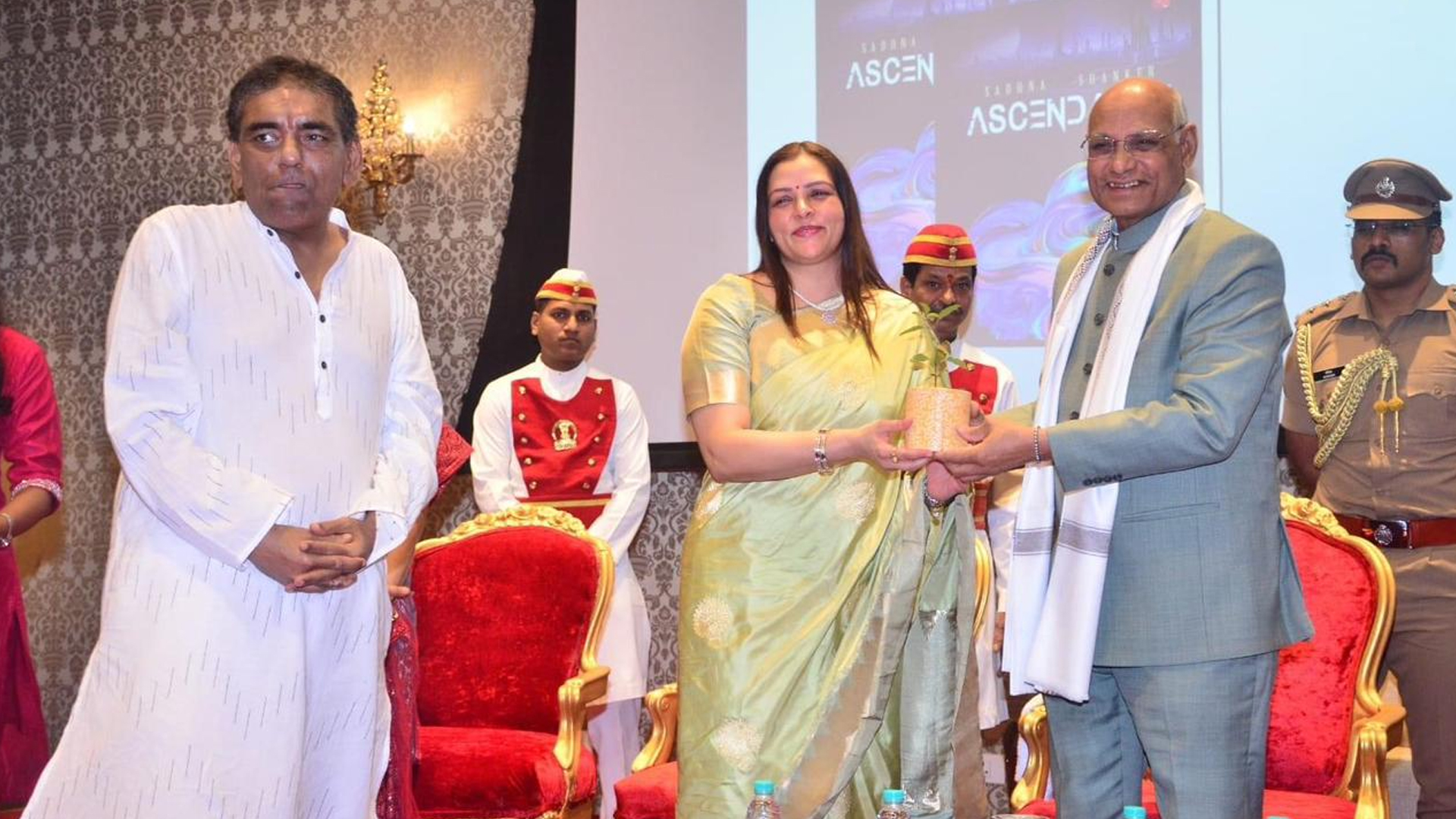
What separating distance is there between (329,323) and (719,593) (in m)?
0.98

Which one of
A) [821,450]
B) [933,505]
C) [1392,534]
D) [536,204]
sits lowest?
[1392,534]

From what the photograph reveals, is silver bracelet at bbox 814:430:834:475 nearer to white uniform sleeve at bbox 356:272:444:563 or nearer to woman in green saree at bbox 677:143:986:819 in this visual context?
woman in green saree at bbox 677:143:986:819

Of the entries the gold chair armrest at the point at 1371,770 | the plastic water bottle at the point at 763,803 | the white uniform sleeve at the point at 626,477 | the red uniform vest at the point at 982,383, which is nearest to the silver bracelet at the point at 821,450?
the plastic water bottle at the point at 763,803

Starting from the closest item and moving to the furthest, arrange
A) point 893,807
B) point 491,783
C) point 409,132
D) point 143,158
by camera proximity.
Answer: point 893,807 → point 491,783 → point 409,132 → point 143,158

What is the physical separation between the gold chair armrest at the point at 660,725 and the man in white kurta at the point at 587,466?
1.56 m

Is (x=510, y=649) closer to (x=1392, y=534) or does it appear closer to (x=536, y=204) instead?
(x=1392, y=534)

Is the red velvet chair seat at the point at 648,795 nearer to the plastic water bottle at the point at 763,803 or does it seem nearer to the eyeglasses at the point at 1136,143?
the plastic water bottle at the point at 763,803

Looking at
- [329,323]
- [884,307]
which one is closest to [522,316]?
[884,307]

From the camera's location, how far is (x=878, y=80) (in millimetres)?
5844

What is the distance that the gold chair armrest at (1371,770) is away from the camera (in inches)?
113

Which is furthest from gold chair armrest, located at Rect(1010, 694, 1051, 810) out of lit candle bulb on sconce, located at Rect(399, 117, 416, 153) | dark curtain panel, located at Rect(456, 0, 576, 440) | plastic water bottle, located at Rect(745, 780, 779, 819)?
lit candle bulb on sconce, located at Rect(399, 117, 416, 153)

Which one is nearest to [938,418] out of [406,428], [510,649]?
[406,428]

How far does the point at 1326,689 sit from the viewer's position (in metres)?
3.20

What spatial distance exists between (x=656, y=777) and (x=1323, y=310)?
2278mm
